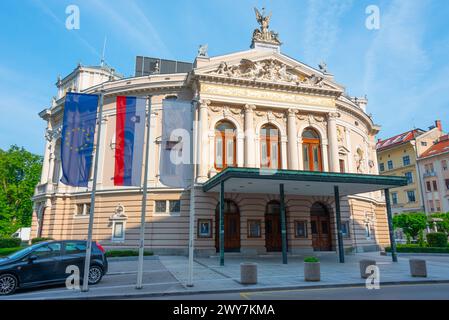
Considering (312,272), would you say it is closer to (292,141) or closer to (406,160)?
(292,141)

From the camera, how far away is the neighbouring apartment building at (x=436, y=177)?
54.0 m

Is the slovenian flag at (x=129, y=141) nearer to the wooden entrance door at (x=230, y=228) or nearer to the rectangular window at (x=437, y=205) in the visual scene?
the wooden entrance door at (x=230, y=228)

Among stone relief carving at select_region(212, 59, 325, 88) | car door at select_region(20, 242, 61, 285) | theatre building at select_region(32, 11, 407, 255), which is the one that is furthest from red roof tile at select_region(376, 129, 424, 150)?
car door at select_region(20, 242, 61, 285)

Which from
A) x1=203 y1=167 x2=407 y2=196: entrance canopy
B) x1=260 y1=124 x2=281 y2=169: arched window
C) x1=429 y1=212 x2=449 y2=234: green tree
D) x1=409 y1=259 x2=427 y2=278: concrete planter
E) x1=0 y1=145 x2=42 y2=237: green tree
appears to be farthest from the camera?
x1=0 y1=145 x2=42 y2=237: green tree

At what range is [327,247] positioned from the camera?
28.8 meters

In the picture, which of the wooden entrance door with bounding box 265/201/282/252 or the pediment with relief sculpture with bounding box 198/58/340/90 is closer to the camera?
the wooden entrance door with bounding box 265/201/282/252

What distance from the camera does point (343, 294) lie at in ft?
35.5

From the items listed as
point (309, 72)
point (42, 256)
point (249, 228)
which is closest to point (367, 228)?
point (249, 228)

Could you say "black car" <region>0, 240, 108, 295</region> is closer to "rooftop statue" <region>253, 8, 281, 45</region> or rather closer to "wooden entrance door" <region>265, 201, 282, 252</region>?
"wooden entrance door" <region>265, 201, 282, 252</region>

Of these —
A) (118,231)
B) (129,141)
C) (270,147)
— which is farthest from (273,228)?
(129,141)

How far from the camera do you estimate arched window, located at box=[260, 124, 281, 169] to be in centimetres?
2847

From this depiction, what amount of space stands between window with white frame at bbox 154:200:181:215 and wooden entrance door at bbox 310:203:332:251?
1217cm

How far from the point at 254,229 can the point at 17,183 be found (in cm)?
4500
